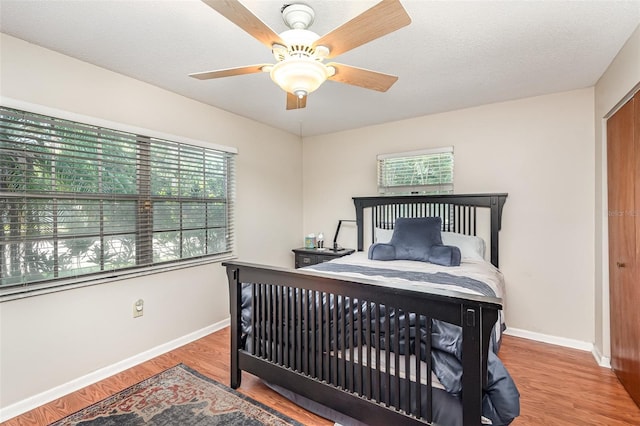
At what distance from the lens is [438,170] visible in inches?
138

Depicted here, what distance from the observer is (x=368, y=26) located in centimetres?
131

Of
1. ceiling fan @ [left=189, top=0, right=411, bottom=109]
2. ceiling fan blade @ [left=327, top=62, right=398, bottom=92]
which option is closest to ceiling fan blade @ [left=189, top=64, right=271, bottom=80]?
ceiling fan @ [left=189, top=0, right=411, bottom=109]

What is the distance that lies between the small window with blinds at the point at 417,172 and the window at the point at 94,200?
2.12 meters

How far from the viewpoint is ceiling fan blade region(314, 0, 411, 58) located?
119 centimetres

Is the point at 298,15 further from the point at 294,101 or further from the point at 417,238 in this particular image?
the point at 417,238

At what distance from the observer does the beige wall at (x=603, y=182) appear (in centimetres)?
218

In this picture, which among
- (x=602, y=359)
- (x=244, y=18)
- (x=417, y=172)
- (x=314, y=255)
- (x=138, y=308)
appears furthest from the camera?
(x=314, y=255)

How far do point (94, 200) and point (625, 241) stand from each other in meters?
3.94

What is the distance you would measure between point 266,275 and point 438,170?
2.49 m

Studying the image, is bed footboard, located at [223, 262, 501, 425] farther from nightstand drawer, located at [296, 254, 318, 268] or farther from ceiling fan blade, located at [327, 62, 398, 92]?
nightstand drawer, located at [296, 254, 318, 268]

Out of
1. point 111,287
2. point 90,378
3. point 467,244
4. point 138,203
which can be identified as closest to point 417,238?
point 467,244

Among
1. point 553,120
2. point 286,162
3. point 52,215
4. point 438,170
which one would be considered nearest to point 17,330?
point 52,215

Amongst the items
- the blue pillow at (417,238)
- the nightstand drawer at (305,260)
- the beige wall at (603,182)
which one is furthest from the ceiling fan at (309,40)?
the nightstand drawer at (305,260)

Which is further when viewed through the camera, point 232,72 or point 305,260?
point 305,260
